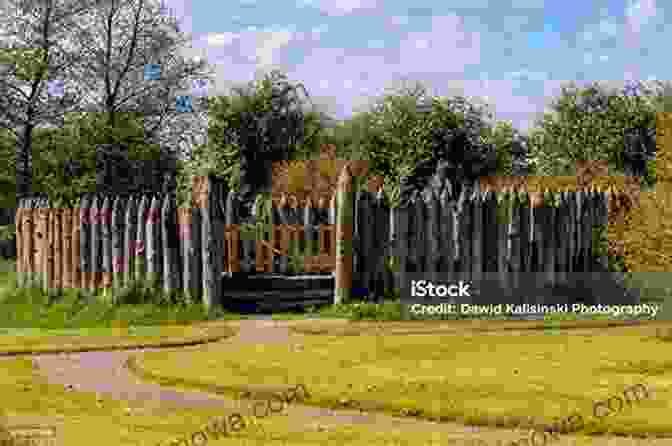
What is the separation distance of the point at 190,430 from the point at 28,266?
15918 mm

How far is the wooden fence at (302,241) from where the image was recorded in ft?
72.0

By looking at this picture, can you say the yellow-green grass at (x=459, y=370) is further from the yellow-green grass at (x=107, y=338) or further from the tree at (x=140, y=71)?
the tree at (x=140, y=71)

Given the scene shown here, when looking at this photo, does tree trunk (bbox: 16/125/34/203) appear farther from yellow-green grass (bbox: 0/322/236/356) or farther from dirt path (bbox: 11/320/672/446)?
dirt path (bbox: 11/320/672/446)

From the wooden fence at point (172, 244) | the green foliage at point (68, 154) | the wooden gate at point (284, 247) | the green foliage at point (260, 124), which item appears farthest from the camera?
the green foliage at point (260, 124)

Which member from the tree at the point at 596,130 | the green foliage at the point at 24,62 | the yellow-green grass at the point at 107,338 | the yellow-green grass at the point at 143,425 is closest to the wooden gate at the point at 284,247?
the yellow-green grass at the point at 107,338

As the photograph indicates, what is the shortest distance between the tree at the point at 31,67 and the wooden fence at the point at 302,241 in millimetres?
12383

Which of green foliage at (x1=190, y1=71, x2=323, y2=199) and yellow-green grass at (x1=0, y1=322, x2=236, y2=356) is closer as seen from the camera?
yellow-green grass at (x1=0, y1=322, x2=236, y2=356)

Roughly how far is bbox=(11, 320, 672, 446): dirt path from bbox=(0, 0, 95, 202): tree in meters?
19.7

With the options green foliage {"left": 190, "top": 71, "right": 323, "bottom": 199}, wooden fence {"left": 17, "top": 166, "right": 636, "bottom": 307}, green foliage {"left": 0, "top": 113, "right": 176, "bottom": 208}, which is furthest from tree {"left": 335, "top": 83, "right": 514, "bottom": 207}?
wooden fence {"left": 17, "top": 166, "right": 636, "bottom": 307}

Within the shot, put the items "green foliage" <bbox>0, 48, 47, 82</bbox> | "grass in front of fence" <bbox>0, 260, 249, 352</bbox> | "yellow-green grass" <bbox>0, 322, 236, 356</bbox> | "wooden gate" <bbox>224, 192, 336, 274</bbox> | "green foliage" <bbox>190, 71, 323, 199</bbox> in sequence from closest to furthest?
"yellow-green grass" <bbox>0, 322, 236, 356</bbox>, "grass in front of fence" <bbox>0, 260, 249, 352</bbox>, "wooden gate" <bbox>224, 192, 336, 274</bbox>, "green foliage" <bbox>0, 48, 47, 82</bbox>, "green foliage" <bbox>190, 71, 323, 199</bbox>

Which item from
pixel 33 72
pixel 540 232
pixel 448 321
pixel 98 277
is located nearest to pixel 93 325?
pixel 98 277

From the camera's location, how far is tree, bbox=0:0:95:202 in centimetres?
3494

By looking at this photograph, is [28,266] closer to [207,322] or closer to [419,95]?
[207,322]

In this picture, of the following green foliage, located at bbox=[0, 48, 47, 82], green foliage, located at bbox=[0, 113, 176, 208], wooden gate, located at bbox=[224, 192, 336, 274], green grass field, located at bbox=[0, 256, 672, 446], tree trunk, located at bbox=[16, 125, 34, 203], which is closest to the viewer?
green grass field, located at bbox=[0, 256, 672, 446]
